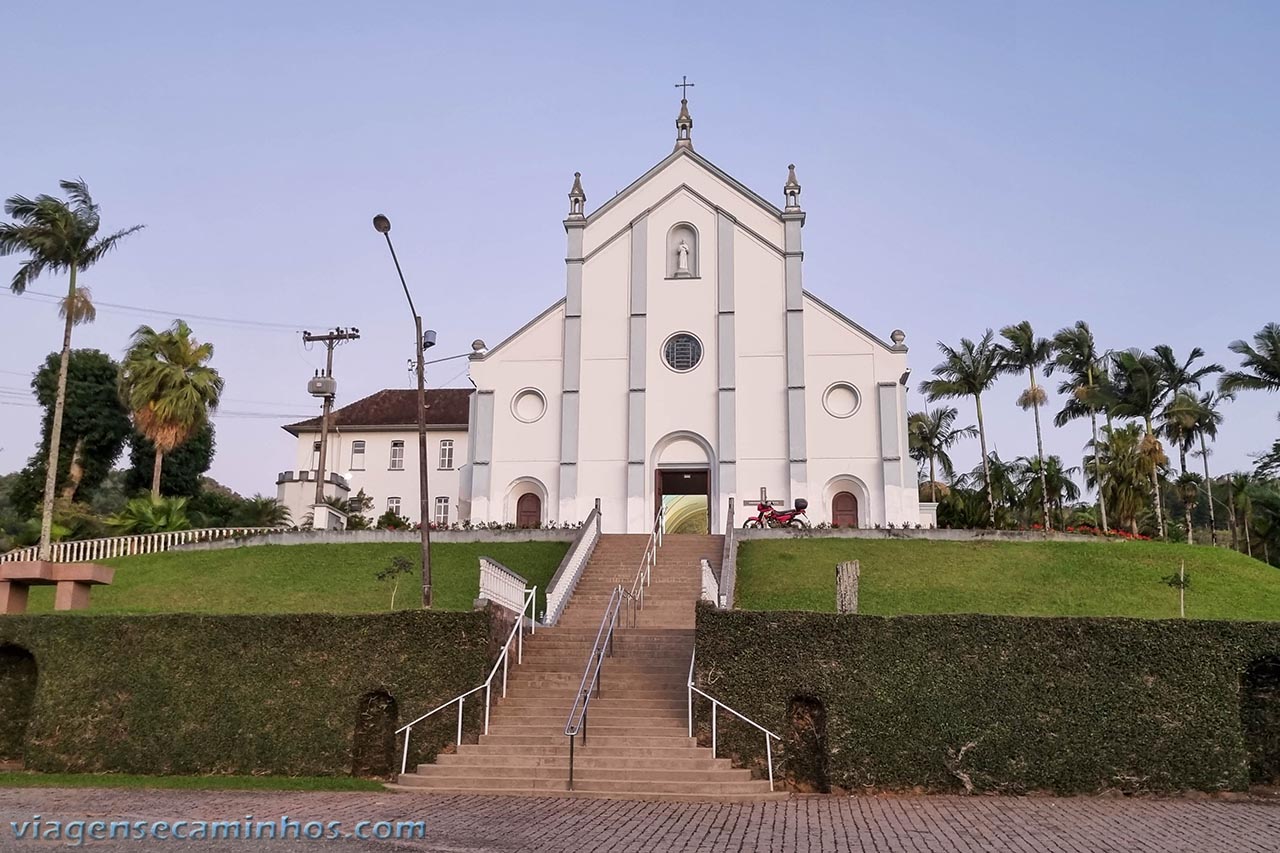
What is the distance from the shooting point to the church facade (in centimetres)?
3434

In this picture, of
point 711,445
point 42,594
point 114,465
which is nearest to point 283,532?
point 42,594

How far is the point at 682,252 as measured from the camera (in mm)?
36875

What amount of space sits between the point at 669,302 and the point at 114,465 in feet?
111

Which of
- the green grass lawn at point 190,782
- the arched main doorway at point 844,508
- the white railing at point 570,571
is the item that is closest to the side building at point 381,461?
the arched main doorway at point 844,508

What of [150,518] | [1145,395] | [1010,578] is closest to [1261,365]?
[1145,395]

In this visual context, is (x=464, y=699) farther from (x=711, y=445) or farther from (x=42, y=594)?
(x=711, y=445)

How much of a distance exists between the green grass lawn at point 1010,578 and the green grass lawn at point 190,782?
9.58 metres

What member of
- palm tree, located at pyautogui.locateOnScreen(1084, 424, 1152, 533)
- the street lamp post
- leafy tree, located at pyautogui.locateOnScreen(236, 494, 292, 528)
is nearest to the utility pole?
leafy tree, located at pyautogui.locateOnScreen(236, 494, 292, 528)

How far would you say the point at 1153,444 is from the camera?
3994 cm

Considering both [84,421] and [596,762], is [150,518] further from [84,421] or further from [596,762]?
[596,762]

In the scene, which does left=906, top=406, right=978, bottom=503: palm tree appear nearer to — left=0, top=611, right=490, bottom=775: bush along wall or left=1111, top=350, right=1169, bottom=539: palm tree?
left=1111, top=350, right=1169, bottom=539: palm tree

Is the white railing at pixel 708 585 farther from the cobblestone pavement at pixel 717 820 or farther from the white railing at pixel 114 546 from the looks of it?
the white railing at pixel 114 546

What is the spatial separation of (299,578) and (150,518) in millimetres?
9454

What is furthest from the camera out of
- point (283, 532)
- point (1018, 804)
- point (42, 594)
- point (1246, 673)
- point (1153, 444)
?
point (1153, 444)
